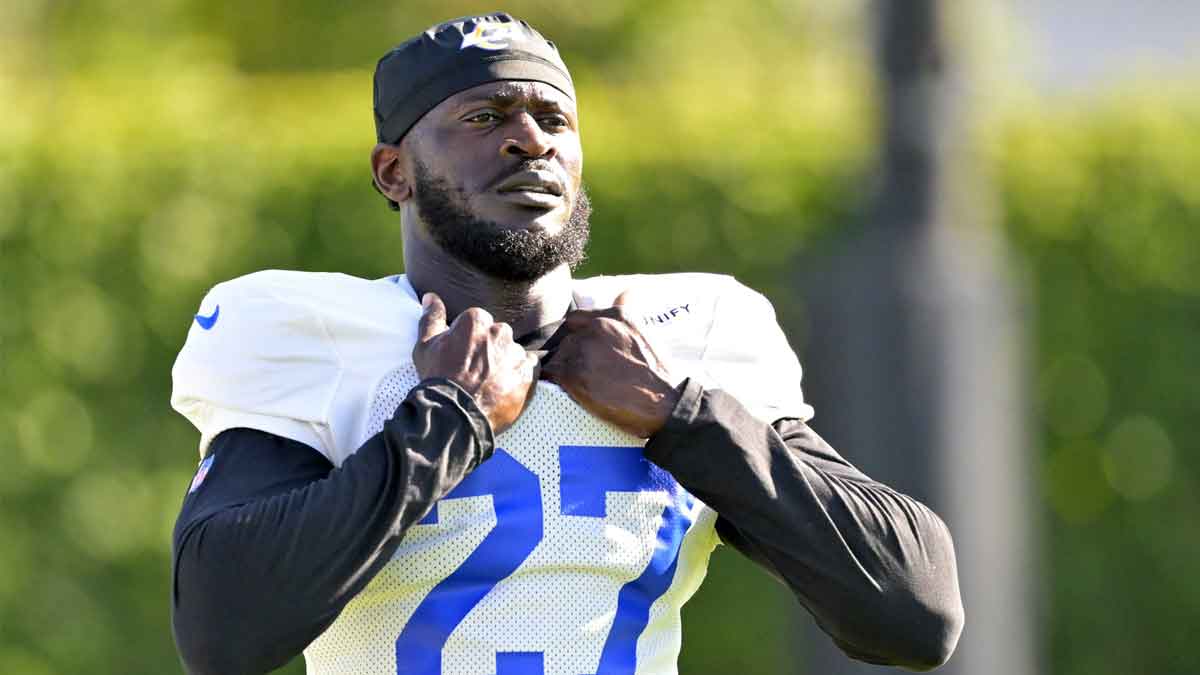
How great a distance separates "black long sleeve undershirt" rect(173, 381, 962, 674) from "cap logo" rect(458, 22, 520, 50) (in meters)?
0.69

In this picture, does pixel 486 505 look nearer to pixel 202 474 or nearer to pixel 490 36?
pixel 202 474

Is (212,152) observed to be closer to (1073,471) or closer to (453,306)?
(1073,471)

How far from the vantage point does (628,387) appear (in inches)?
131

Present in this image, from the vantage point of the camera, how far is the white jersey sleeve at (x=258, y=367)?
3.33 metres

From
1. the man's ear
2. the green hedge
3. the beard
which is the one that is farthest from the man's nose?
the green hedge

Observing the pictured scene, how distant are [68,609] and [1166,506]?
392 cm

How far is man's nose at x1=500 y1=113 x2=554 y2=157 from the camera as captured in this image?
11.6ft

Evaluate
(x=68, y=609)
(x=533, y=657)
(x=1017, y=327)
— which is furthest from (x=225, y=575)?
(x=1017, y=327)

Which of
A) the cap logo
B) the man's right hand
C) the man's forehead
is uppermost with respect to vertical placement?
the cap logo

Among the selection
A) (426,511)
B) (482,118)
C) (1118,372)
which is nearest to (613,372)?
(426,511)

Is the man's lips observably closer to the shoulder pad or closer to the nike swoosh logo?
the shoulder pad

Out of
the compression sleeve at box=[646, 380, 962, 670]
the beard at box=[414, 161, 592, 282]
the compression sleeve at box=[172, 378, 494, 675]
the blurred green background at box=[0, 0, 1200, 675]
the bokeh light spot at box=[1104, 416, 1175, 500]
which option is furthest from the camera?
the bokeh light spot at box=[1104, 416, 1175, 500]

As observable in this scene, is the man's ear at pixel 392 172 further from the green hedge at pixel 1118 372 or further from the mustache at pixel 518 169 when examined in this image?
the green hedge at pixel 1118 372

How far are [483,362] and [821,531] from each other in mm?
585
